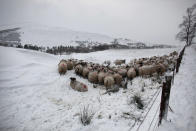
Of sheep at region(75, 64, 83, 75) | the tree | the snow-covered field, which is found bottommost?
the snow-covered field

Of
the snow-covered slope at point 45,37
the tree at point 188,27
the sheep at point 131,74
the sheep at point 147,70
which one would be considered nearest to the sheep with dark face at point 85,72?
the sheep at point 131,74

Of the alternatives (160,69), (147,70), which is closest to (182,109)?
(147,70)

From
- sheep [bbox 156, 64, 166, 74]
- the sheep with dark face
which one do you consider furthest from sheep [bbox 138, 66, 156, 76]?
the sheep with dark face

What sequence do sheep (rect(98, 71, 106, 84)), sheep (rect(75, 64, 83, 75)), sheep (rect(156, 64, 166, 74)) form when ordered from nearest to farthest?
sheep (rect(98, 71, 106, 84))
sheep (rect(75, 64, 83, 75))
sheep (rect(156, 64, 166, 74))

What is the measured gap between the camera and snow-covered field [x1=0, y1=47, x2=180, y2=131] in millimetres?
4039

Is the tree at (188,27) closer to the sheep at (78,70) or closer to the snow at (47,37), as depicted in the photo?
the sheep at (78,70)

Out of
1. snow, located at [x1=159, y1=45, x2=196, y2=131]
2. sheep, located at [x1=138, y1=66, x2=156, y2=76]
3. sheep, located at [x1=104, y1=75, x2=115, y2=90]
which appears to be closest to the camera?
snow, located at [x1=159, y1=45, x2=196, y2=131]

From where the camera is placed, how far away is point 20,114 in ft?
15.1

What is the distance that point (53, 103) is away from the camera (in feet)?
17.9

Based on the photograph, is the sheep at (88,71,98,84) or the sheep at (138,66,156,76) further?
the sheep at (138,66,156,76)

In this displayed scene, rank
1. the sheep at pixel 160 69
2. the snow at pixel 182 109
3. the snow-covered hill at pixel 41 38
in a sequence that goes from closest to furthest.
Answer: the snow at pixel 182 109 < the sheep at pixel 160 69 < the snow-covered hill at pixel 41 38

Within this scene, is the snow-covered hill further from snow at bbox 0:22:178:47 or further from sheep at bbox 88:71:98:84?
sheep at bbox 88:71:98:84

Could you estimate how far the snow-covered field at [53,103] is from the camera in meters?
4.04

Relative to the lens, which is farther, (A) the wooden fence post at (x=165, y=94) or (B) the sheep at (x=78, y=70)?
(B) the sheep at (x=78, y=70)
